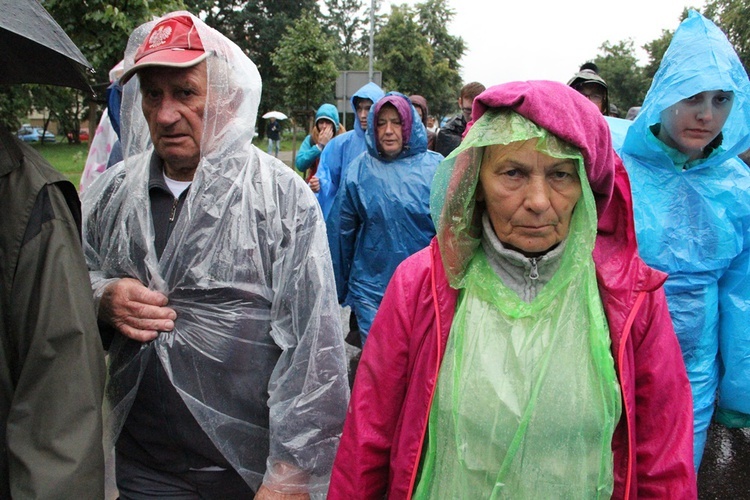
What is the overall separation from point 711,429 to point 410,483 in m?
3.71

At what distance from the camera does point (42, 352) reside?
4.20 ft

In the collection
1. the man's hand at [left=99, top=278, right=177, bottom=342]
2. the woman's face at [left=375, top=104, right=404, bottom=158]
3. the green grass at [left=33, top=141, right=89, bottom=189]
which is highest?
the woman's face at [left=375, top=104, right=404, bottom=158]

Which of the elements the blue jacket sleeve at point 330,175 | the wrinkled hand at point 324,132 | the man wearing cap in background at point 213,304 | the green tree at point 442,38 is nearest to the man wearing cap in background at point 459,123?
the wrinkled hand at point 324,132

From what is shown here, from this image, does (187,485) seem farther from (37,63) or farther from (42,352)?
(37,63)

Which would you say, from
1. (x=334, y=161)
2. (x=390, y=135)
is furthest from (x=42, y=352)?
(x=334, y=161)

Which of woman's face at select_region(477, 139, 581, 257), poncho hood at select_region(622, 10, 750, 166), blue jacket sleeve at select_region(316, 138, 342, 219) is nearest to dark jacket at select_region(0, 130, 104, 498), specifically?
woman's face at select_region(477, 139, 581, 257)

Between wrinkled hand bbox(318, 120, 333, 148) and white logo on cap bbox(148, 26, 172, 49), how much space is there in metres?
5.47

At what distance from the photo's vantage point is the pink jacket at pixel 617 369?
1.47 m

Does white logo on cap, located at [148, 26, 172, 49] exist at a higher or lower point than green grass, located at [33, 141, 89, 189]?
higher

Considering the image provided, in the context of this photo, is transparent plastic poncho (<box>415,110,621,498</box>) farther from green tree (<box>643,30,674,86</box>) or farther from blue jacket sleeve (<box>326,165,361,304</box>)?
green tree (<box>643,30,674,86</box>)

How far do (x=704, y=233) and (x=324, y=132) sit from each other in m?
5.33

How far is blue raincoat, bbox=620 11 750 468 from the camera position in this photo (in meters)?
2.42

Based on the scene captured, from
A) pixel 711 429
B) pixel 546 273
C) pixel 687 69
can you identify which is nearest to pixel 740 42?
pixel 711 429

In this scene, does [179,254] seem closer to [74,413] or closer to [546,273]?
[74,413]
